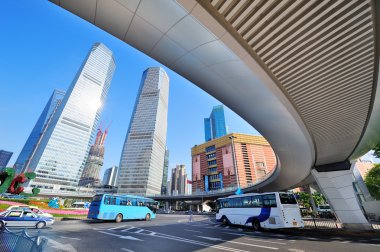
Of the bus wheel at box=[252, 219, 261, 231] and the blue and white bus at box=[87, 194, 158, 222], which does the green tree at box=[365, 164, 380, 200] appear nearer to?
the bus wheel at box=[252, 219, 261, 231]

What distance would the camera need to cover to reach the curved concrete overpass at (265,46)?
471 centimetres

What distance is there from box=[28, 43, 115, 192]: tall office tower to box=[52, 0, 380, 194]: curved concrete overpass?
132 meters

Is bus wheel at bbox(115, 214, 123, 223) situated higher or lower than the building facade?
lower

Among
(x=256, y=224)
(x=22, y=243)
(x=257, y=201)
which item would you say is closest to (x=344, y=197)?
(x=257, y=201)

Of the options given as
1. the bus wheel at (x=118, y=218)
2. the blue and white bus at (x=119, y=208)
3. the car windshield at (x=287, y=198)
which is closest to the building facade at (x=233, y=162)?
the blue and white bus at (x=119, y=208)

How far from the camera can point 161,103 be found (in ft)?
586

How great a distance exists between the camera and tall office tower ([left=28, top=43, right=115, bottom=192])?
12086 centimetres

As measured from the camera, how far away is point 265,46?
19.1 ft

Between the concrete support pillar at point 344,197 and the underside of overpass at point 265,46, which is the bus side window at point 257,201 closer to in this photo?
the concrete support pillar at point 344,197

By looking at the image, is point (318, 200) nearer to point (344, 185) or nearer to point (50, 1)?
point (344, 185)

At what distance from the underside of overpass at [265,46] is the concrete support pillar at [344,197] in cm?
1172

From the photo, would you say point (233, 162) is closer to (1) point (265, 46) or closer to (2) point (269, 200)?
(2) point (269, 200)

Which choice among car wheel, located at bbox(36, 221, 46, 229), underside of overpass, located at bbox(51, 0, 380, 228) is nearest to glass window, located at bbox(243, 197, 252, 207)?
underside of overpass, located at bbox(51, 0, 380, 228)

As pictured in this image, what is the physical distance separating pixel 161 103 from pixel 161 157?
175ft
